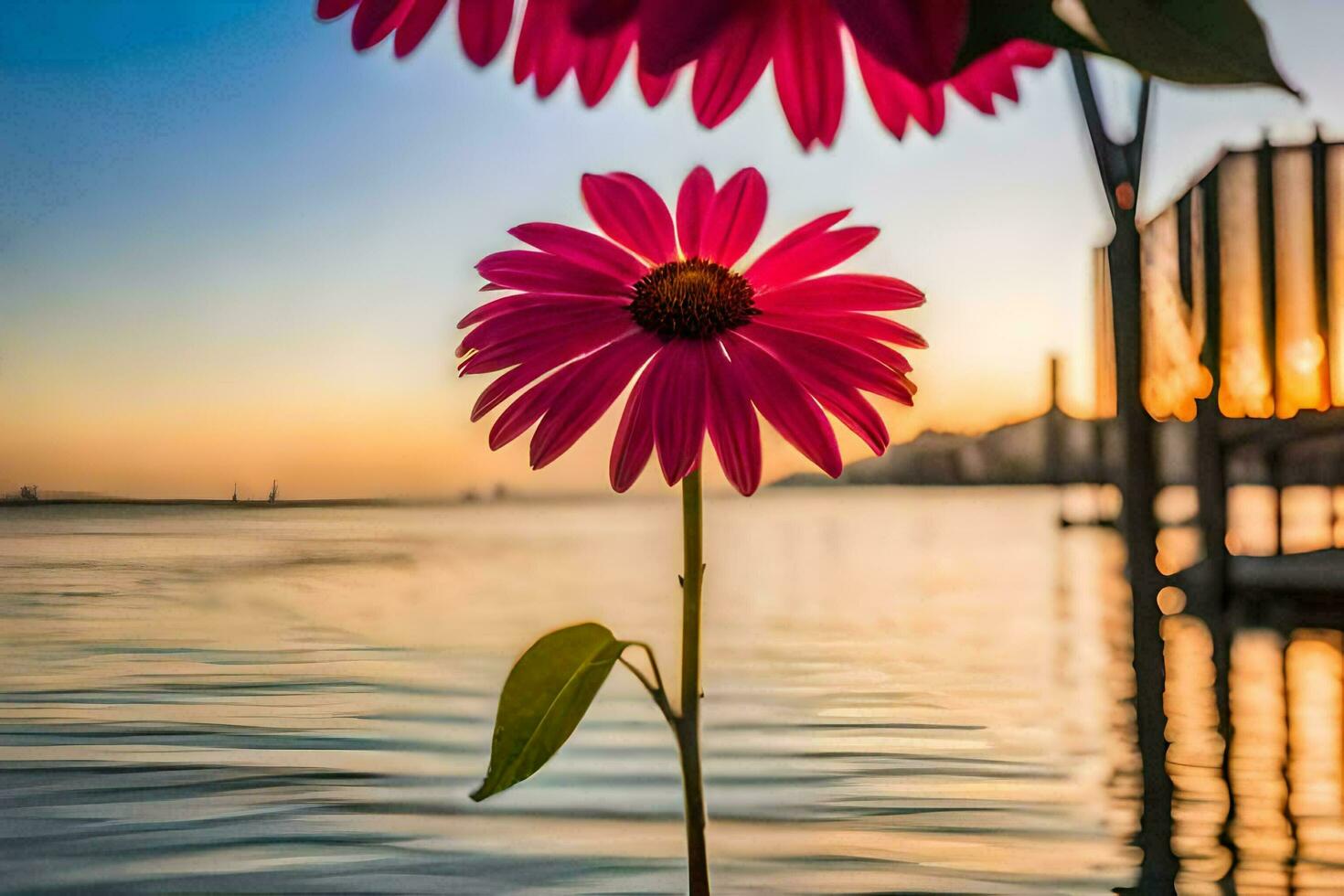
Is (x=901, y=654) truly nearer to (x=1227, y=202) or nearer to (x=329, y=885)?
(x=329, y=885)

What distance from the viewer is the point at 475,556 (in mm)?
6543

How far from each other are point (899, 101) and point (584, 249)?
0.08 m

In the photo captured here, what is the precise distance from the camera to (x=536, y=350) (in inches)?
7.2

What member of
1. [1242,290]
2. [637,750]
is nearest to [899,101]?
[637,750]

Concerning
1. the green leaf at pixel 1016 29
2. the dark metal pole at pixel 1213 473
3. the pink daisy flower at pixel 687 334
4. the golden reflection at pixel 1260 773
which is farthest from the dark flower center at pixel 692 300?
the dark metal pole at pixel 1213 473

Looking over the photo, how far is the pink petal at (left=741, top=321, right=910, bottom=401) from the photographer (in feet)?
0.60

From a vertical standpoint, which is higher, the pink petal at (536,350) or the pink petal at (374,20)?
the pink petal at (374,20)

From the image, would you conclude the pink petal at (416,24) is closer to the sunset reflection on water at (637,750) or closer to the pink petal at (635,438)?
the pink petal at (635,438)

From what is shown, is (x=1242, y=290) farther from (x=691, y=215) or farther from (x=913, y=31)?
(x=913, y=31)

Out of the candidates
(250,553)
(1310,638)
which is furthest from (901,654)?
(250,553)

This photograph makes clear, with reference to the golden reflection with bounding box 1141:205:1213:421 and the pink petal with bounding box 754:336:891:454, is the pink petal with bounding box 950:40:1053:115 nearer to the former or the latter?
the pink petal with bounding box 754:336:891:454

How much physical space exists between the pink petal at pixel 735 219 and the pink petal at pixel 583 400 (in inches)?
1.2

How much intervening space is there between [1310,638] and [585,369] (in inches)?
126

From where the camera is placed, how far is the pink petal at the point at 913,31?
0.09 metres
